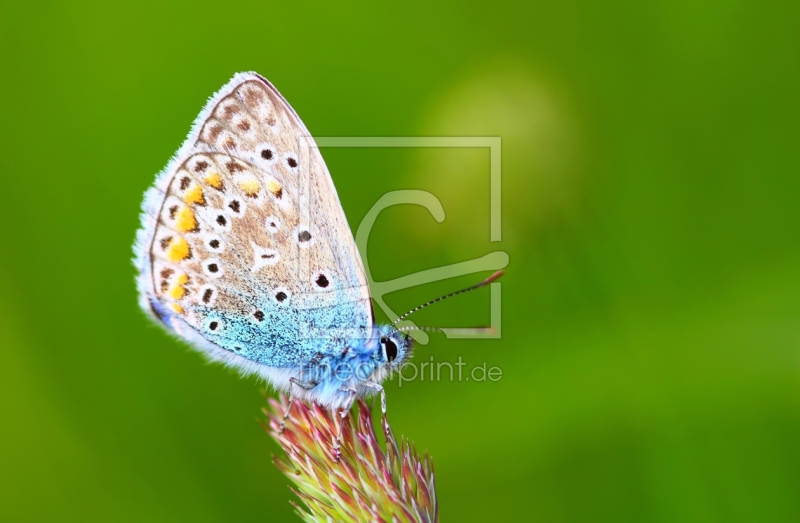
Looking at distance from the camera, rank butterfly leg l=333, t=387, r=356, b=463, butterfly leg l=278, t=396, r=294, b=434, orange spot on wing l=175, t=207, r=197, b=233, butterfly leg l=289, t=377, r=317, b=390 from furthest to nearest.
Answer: orange spot on wing l=175, t=207, r=197, b=233
butterfly leg l=289, t=377, r=317, b=390
butterfly leg l=278, t=396, r=294, b=434
butterfly leg l=333, t=387, r=356, b=463

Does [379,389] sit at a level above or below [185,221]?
below

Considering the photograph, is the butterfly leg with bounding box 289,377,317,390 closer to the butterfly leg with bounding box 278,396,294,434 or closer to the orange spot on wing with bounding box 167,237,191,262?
the butterfly leg with bounding box 278,396,294,434

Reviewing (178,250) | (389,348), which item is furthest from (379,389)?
(178,250)

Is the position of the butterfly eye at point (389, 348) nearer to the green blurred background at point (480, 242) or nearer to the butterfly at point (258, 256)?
the butterfly at point (258, 256)

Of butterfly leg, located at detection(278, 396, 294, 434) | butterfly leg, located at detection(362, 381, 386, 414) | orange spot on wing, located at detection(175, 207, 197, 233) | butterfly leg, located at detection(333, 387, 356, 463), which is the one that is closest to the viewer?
butterfly leg, located at detection(333, 387, 356, 463)

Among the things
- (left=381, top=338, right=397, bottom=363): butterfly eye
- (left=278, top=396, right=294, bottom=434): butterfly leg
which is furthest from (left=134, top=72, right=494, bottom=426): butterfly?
(left=278, top=396, right=294, bottom=434): butterfly leg

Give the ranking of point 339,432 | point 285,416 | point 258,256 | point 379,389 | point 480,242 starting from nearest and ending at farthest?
point 339,432, point 285,416, point 379,389, point 258,256, point 480,242

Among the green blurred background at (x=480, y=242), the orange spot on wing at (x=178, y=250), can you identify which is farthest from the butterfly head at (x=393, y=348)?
the orange spot on wing at (x=178, y=250)

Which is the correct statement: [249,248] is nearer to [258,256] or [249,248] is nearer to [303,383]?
[258,256]
